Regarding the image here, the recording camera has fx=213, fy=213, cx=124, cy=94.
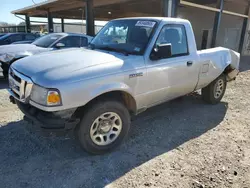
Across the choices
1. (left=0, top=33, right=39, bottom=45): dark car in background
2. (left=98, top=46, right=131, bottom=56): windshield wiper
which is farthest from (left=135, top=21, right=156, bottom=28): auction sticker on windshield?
(left=0, top=33, right=39, bottom=45): dark car in background

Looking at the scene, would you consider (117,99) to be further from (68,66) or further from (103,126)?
(68,66)

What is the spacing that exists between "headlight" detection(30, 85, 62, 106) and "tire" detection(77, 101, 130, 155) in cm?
45

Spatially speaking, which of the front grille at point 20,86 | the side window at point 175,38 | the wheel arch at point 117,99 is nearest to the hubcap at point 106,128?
the wheel arch at point 117,99

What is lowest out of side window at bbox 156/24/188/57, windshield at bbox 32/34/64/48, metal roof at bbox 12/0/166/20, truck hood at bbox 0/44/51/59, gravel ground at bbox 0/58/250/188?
gravel ground at bbox 0/58/250/188

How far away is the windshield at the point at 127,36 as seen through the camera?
3.42m

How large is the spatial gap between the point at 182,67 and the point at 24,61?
2.63 metres

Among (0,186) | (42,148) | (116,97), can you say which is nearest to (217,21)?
(116,97)

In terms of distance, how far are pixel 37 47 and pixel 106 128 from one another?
5099mm

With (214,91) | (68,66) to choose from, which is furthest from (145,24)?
(214,91)

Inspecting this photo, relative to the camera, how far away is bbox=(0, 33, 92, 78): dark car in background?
623 centimetres

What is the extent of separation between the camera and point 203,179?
2.68 metres

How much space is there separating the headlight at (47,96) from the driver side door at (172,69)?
4.76ft

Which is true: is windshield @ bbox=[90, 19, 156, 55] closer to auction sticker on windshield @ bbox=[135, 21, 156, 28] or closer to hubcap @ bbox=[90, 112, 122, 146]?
auction sticker on windshield @ bbox=[135, 21, 156, 28]

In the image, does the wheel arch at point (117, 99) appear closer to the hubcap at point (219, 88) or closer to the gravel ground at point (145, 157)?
the gravel ground at point (145, 157)
